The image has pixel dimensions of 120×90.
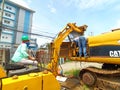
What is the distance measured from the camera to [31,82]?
357 centimetres

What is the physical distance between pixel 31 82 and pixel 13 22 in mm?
51741

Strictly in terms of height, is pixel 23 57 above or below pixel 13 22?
below

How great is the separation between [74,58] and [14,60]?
401 centimetres

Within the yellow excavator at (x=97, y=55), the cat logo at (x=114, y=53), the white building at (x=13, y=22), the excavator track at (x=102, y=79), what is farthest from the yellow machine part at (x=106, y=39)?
the white building at (x=13, y=22)

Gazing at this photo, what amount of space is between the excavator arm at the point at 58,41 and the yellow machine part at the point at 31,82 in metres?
3.38

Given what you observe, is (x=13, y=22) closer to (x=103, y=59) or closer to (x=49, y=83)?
(x=103, y=59)

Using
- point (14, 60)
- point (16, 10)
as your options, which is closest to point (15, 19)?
point (16, 10)


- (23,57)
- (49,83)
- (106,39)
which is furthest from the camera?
(106,39)

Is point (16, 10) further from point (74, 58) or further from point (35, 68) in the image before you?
point (35, 68)

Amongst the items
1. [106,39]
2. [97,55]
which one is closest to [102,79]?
[97,55]

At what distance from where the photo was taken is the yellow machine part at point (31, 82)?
3.27 metres

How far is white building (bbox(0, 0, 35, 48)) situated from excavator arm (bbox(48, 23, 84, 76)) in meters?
41.7

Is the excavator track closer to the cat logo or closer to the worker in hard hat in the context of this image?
the cat logo

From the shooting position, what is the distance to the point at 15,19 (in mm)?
54562
